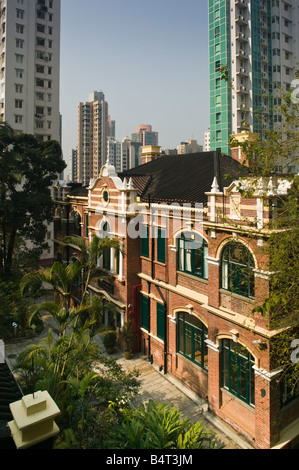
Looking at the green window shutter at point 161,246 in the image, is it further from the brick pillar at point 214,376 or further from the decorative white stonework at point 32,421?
the decorative white stonework at point 32,421

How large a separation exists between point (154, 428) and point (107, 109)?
289ft

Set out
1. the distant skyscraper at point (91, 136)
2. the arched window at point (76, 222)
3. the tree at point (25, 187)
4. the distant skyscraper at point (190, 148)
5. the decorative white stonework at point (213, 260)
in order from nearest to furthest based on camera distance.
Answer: the decorative white stonework at point (213, 260) < the tree at point (25, 187) < the arched window at point (76, 222) < the distant skyscraper at point (190, 148) < the distant skyscraper at point (91, 136)

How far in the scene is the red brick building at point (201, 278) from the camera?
9.95 meters

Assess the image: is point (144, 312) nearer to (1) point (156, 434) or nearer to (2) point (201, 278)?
(2) point (201, 278)

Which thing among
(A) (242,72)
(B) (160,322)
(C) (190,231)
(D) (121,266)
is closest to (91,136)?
(A) (242,72)

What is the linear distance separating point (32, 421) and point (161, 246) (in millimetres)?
10097

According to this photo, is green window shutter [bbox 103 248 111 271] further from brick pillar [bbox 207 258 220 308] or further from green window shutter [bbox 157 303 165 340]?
brick pillar [bbox 207 258 220 308]

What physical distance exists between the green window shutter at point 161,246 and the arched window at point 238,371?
475 centimetres

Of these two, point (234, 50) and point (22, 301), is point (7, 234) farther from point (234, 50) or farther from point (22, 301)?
point (234, 50)

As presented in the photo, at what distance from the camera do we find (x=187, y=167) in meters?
17.3

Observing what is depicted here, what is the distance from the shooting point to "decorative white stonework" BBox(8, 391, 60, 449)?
18.6 feet

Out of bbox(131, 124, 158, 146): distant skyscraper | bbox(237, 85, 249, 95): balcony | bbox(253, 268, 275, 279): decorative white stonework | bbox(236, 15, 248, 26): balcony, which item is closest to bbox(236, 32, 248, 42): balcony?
bbox(236, 15, 248, 26): balcony

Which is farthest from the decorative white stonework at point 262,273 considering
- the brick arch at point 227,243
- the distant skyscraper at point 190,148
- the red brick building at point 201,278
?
the distant skyscraper at point 190,148

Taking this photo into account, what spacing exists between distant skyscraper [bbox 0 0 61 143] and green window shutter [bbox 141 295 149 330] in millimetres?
32344
